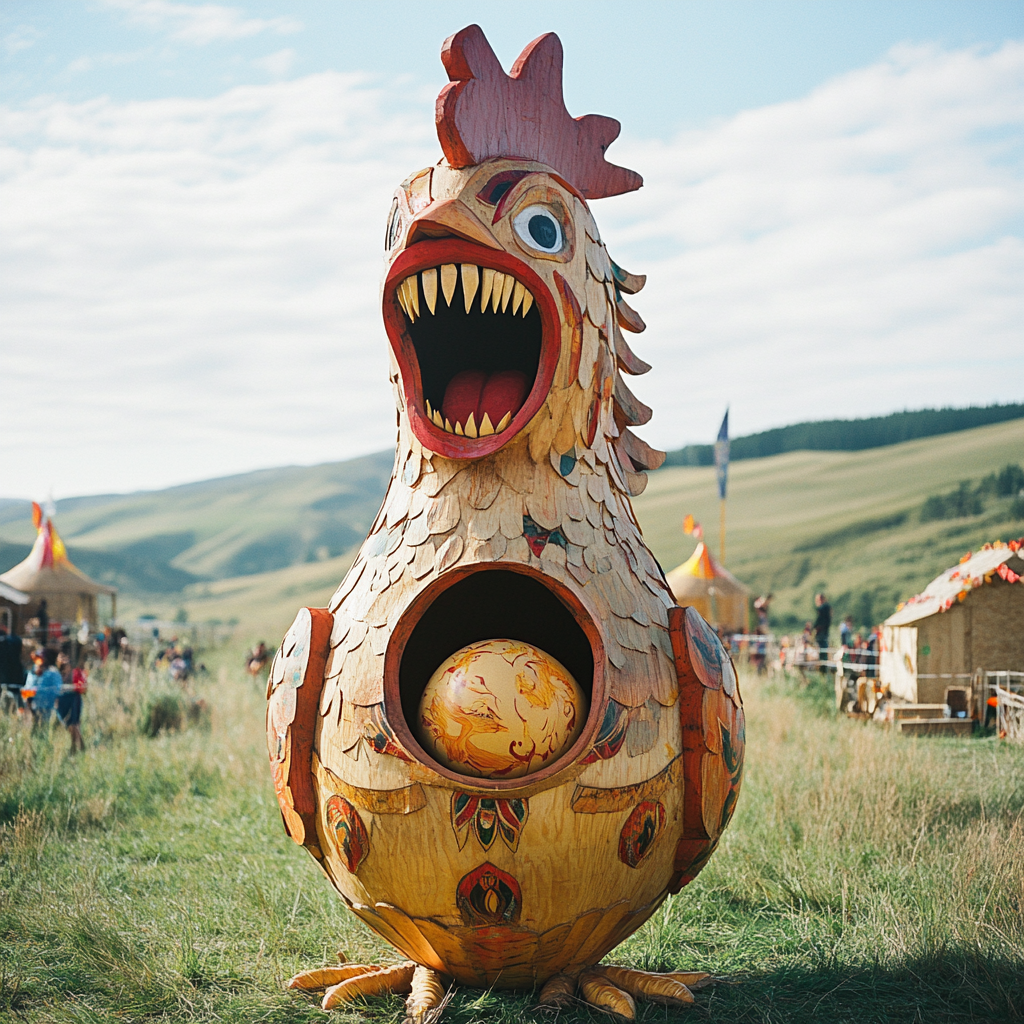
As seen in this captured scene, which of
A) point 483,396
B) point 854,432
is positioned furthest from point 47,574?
point 854,432

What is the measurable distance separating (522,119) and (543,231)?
48 centimetres

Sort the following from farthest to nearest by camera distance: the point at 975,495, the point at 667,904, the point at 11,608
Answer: the point at 975,495 → the point at 11,608 → the point at 667,904

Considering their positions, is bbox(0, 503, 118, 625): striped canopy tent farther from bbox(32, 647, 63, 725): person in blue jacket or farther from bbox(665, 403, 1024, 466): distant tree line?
bbox(665, 403, 1024, 466): distant tree line

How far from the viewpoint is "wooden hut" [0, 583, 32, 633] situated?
664 inches

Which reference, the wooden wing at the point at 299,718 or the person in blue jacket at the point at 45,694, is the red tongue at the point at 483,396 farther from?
the person in blue jacket at the point at 45,694

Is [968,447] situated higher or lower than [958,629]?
higher

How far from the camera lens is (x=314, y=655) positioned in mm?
3469

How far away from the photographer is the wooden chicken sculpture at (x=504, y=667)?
3.17 meters

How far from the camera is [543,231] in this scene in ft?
11.2

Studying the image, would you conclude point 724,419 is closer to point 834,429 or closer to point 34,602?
point 34,602

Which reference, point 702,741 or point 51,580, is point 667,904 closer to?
point 702,741

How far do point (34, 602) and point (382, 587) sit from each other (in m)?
18.2

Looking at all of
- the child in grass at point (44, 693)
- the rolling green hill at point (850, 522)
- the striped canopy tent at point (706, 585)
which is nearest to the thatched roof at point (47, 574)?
the child in grass at point (44, 693)

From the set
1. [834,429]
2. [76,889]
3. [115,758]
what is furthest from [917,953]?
[834,429]
